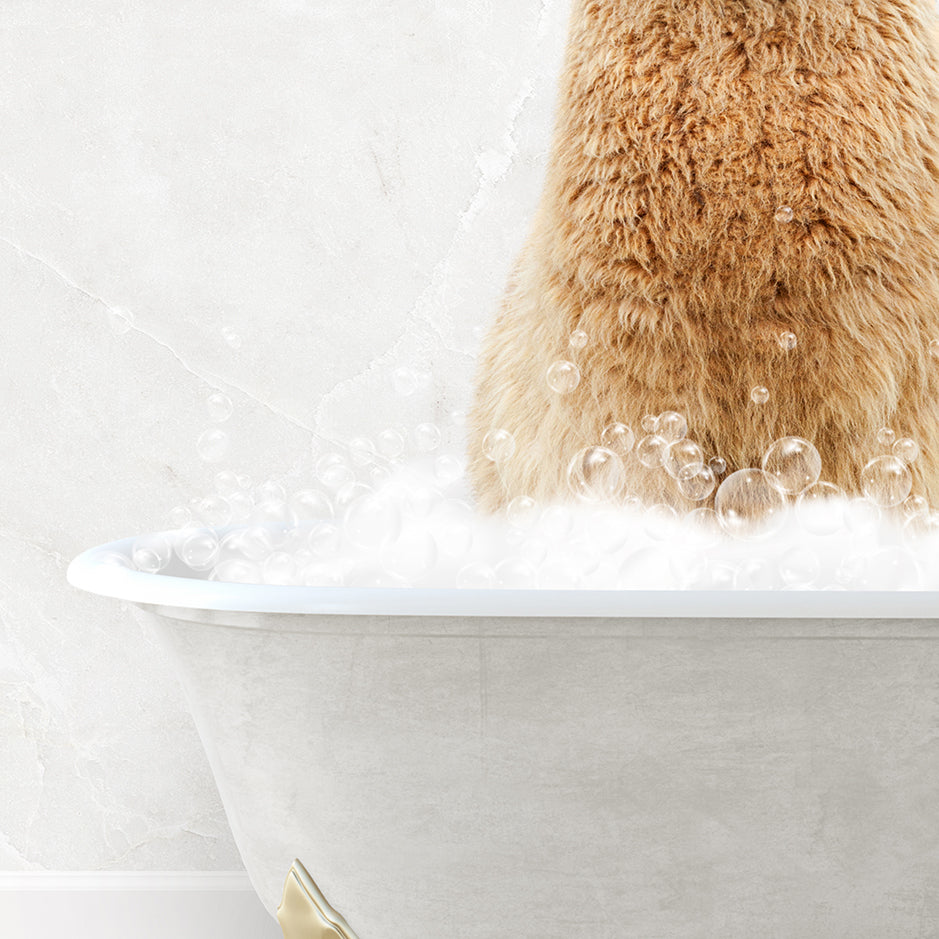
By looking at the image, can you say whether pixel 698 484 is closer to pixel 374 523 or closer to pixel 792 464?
pixel 792 464

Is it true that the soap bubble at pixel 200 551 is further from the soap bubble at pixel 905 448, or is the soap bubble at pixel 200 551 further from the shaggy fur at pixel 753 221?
the soap bubble at pixel 905 448

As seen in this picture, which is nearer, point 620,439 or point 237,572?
point 620,439

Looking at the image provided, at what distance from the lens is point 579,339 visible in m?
0.63

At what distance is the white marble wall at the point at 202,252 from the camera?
1171 millimetres

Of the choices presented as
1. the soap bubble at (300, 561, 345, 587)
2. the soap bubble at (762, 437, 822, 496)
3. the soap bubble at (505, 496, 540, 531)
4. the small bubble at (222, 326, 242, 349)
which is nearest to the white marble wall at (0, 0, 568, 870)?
the small bubble at (222, 326, 242, 349)

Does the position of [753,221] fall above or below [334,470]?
above

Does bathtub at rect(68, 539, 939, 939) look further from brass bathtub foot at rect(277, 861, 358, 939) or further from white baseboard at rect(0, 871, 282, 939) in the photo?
white baseboard at rect(0, 871, 282, 939)

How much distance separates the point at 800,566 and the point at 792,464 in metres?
0.06

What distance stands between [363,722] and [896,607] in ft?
1.05

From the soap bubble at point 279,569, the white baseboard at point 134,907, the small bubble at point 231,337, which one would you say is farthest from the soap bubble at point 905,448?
the white baseboard at point 134,907

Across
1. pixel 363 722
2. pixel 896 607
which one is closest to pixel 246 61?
pixel 363 722

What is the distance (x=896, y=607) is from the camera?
53cm

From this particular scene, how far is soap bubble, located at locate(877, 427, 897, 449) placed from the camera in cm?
62

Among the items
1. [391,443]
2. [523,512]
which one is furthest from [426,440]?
[523,512]
